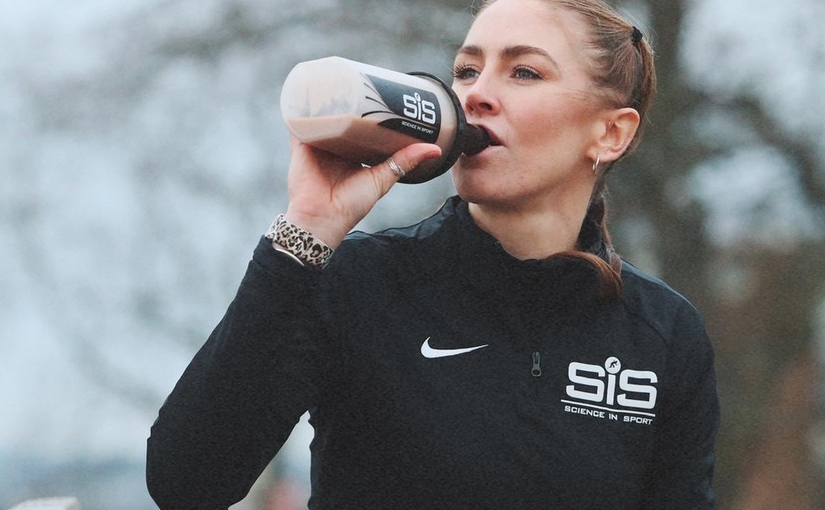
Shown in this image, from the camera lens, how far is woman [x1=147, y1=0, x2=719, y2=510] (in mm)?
2699

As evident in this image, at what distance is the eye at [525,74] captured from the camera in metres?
3.12

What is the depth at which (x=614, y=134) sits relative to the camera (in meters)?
3.35

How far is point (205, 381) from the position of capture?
2.66 meters

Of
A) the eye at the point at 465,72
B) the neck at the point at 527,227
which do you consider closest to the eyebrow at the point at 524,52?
the eye at the point at 465,72

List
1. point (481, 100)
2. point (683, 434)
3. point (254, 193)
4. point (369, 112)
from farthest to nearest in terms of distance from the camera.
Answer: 1. point (254, 193)
2. point (683, 434)
3. point (481, 100)
4. point (369, 112)

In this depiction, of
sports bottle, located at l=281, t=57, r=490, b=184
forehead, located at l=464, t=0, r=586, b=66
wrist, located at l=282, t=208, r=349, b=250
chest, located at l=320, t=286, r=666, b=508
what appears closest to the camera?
sports bottle, located at l=281, t=57, r=490, b=184

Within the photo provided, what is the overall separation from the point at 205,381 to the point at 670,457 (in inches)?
46.9

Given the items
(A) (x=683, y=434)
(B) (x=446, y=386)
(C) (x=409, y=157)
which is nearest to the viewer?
(C) (x=409, y=157)

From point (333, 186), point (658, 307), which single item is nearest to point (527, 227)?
point (658, 307)

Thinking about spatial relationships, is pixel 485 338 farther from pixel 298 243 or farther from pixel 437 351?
pixel 298 243

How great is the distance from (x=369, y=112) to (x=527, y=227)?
722 mm

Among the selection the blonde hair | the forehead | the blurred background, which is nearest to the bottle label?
the forehead

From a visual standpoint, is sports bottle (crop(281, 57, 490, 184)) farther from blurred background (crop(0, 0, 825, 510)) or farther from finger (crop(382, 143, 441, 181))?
blurred background (crop(0, 0, 825, 510))

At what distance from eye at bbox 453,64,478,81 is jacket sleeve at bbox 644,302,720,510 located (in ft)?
2.57
